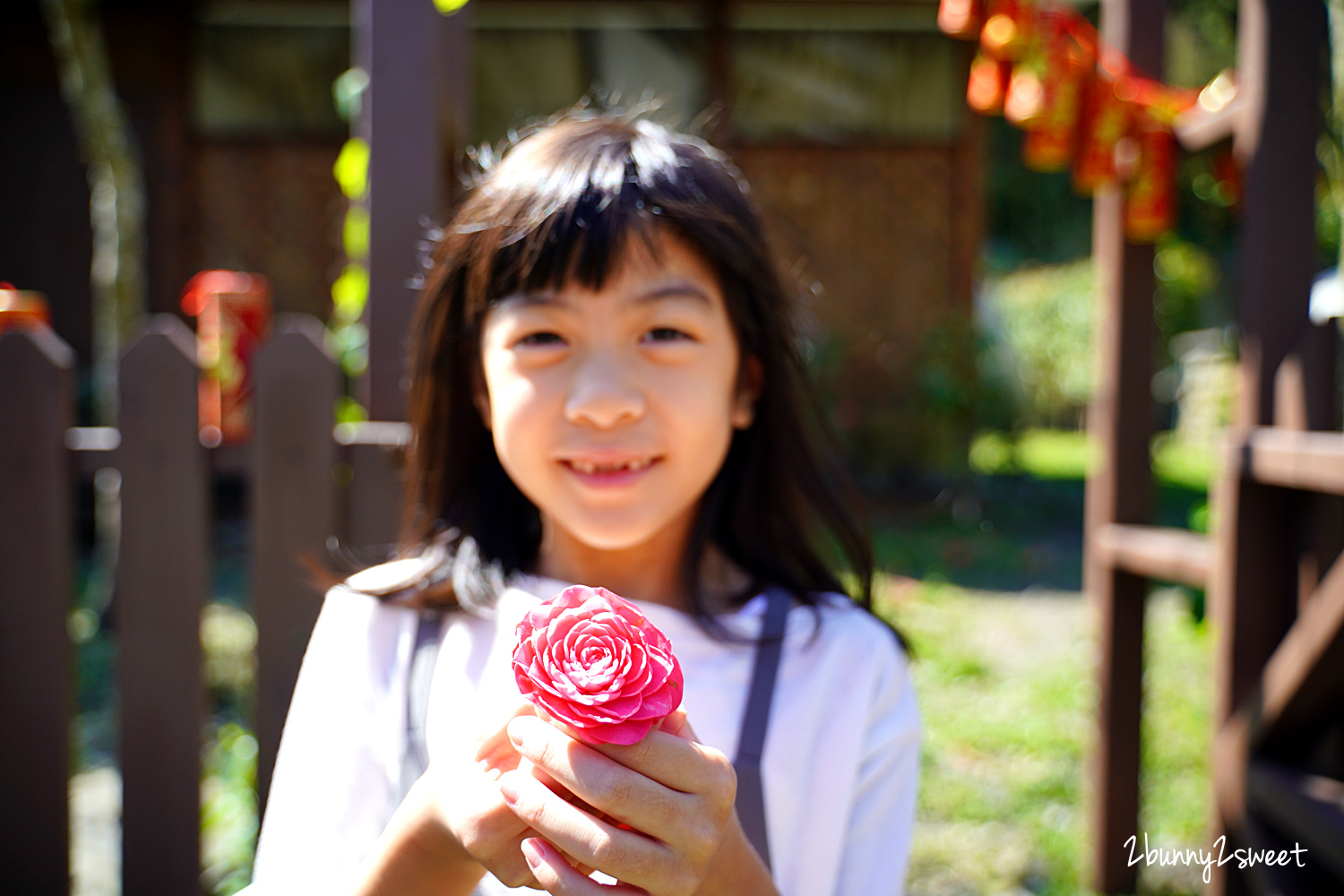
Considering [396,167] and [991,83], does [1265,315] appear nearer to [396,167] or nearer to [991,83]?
[991,83]

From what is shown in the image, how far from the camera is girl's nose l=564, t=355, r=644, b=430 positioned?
1162 mm

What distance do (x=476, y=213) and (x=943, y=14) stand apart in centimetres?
154

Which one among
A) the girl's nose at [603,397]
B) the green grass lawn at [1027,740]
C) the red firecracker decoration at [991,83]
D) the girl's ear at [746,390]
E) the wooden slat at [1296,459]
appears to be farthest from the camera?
the green grass lawn at [1027,740]

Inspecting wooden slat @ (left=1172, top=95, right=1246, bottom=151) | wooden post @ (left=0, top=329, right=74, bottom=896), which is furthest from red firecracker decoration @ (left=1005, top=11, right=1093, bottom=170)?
wooden post @ (left=0, top=329, right=74, bottom=896)

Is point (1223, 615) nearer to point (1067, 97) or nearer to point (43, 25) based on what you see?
point (1067, 97)

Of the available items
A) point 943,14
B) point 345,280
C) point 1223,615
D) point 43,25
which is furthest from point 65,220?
point 1223,615

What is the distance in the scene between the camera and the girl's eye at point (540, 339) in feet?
4.09

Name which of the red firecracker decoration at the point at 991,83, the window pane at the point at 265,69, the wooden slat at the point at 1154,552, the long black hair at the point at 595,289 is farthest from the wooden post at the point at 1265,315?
the window pane at the point at 265,69

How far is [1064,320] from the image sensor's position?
18.2 meters

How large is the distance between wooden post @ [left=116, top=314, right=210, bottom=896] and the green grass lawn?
1.39 m

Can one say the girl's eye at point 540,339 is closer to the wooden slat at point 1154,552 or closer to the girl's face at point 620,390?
the girl's face at point 620,390

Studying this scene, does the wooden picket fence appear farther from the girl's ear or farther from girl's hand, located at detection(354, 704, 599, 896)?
girl's hand, located at detection(354, 704, 599, 896)

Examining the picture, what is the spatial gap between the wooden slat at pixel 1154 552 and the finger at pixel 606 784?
166cm

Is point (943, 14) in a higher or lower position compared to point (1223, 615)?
higher
